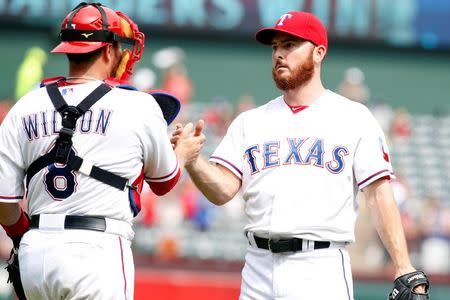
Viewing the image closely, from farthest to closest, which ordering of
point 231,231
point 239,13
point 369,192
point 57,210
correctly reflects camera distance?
1. point 239,13
2. point 231,231
3. point 369,192
4. point 57,210

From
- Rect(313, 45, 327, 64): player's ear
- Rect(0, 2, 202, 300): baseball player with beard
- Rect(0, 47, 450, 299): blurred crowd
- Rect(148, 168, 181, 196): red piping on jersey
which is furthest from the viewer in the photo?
Rect(0, 47, 450, 299): blurred crowd

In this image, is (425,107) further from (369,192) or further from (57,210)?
(57,210)

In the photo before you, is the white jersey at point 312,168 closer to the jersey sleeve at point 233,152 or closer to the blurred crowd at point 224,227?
the jersey sleeve at point 233,152

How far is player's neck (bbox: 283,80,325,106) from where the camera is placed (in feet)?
16.8

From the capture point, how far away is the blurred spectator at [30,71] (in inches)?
619

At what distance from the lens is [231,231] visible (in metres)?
13.3

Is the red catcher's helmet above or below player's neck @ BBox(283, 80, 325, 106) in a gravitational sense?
above

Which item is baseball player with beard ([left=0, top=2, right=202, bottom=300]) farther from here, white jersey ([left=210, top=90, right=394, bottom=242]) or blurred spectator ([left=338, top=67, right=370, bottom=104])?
blurred spectator ([left=338, top=67, right=370, bottom=104])

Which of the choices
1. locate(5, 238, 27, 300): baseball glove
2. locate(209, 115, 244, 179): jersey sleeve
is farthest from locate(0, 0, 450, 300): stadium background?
locate(5, 238, 27, 300): baseball glove

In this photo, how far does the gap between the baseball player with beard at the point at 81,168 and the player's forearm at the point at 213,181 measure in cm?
66

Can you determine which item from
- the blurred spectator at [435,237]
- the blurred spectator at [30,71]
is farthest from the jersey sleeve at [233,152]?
the blurred spectator at [30,71]

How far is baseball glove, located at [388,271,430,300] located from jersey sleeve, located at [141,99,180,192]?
3.89ft

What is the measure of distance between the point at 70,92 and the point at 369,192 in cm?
161

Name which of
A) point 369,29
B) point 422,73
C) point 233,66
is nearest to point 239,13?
point 233,66
